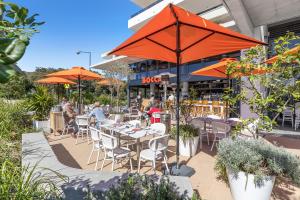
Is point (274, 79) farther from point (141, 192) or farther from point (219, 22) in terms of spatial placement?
point (219, 22)

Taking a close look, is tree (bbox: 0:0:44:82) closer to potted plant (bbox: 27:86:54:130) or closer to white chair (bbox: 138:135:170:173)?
white chair (bbox: 138:135:170:173)

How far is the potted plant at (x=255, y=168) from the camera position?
2.76m

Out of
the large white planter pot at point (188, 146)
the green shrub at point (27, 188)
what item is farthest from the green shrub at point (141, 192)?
the large white planter pot at point (188, 146)

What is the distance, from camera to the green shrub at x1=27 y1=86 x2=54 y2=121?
7.47 m

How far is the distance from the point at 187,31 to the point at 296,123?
7.95 m

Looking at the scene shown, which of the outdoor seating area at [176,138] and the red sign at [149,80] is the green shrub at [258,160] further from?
the red sign at [149,80]

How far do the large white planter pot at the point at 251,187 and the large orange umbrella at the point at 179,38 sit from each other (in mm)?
1192

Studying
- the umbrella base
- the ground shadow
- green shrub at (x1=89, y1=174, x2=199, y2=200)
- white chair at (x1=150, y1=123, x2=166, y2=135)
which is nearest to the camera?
green shrub at (x1=89, y1=174, x2=199, y2=200)

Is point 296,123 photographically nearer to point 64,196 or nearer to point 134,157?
point 134,157

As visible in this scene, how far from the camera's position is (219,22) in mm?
15328

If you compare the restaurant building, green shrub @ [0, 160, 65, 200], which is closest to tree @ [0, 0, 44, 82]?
green shrub @ [0, 160, 65, 200]

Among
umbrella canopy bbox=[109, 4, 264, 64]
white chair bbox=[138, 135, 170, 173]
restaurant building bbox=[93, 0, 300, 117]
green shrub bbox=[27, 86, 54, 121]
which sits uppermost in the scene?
restaurant building bbox=[93, 0, 300, 117]

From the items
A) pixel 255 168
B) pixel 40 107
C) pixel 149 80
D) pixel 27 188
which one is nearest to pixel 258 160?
pixel 255 168

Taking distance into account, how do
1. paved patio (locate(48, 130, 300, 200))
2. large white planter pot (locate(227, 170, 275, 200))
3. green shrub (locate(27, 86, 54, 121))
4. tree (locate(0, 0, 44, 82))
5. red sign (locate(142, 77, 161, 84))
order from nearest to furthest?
1. tree (locate(0, 0, 44, 82))
2. large white planter pot (locate(227, 170, 275, 200))
3. paved patio (locate(48, 130, 300, 200))
4. green shrub (locate(27, 86, 54, 121))
5. red sign (locate(142, 77, 161, 84))
